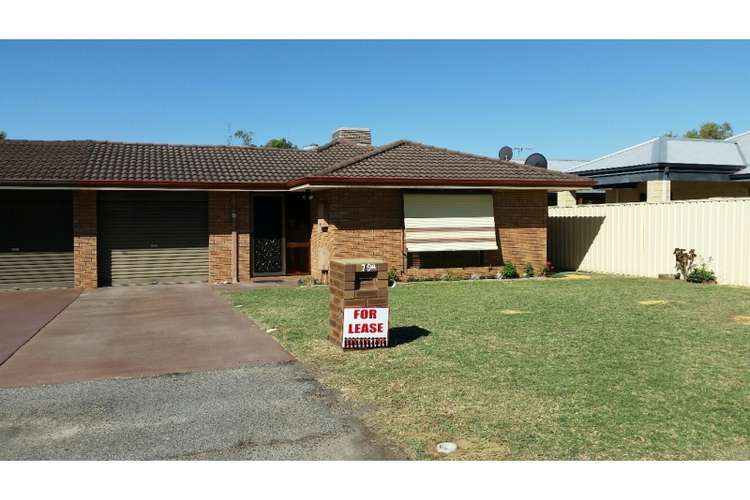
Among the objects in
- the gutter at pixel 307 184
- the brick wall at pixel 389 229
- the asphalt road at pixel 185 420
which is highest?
the gutter at pixel 307 184

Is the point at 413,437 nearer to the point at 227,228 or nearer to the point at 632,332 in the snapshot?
the point at 632,332

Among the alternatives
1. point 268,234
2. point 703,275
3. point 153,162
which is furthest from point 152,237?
point 703,275

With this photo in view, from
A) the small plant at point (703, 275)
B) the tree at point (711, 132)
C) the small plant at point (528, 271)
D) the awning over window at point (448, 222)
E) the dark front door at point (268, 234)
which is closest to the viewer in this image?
the small plant at point (703, 275)

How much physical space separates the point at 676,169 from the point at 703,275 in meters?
7.90

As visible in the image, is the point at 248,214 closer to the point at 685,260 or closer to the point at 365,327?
the point at 365,327

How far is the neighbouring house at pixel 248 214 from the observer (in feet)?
53.9

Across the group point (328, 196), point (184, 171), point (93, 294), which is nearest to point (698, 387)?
point (328, 196)

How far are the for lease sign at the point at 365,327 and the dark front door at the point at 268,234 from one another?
10.5 m

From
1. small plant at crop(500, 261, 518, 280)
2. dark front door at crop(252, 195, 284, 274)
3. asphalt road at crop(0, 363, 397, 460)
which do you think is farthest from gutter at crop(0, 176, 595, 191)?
asphalt road at crop(0, 363, 397, 460)

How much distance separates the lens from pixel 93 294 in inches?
603

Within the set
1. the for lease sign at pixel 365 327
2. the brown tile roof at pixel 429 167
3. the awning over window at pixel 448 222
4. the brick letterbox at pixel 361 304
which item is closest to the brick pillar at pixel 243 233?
the brown tile roof at pixel 429 167

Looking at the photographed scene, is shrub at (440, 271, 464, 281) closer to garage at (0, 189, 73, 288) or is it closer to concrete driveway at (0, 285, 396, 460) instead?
concrete driveway at (0, 285, 396, 460)

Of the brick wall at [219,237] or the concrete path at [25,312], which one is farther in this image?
the brick wall at [219,237]

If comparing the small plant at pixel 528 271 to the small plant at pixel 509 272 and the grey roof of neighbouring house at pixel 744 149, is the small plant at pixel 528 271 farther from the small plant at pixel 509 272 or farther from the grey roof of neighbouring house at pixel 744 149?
the grey roof of neighbouring house at pixel 744 149
